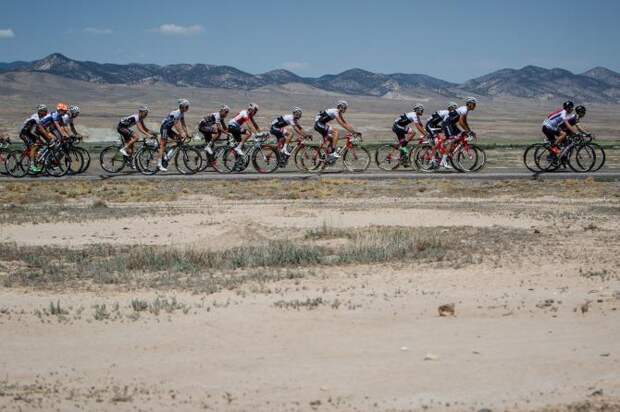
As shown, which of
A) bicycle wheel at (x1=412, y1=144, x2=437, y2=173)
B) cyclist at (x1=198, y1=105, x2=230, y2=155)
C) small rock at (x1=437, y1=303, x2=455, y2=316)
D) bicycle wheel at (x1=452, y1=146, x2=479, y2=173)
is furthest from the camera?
bicycle wheel at (x1=412, y1=144, x2=437, y2=173)

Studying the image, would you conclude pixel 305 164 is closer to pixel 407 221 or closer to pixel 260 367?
pixel 407 221

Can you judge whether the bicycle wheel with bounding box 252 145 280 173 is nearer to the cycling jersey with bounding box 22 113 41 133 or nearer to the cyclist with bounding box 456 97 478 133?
the cyclist with bounding box 456 97 478 133

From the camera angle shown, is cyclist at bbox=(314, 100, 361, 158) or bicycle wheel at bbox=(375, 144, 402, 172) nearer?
cyclist at bbox=(314, 100, 361, 158)

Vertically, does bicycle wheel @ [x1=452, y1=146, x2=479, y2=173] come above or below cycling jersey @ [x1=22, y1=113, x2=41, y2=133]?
below

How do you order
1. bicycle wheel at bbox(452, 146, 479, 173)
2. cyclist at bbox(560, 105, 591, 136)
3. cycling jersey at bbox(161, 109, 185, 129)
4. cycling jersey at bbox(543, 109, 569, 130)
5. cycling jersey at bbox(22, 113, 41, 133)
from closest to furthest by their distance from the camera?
cyclist at bbox(560, 105, 591, 136) < cycling jersey at bbox(543, 109, 569, 130) < cycling jersey at bbox(22, 113, 41, 133) < cycling jersey at bbox(161, 109, 185, 129) < bicycle wheel at bbox(452, 146, 479, 173)

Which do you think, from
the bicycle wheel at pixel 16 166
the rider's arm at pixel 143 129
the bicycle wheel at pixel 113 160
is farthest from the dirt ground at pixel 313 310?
the bicycle wheel at pixel 16 166

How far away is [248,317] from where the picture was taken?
27.6 ft

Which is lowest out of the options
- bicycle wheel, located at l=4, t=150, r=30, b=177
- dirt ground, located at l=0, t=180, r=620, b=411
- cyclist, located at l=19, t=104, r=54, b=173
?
dirt ground, located at l=0, t=180, r=620, b=411

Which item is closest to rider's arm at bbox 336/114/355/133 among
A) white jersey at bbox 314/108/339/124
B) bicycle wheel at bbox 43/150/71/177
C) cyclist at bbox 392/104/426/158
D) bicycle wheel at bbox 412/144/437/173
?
white jersey at bbox 314/108/339/124

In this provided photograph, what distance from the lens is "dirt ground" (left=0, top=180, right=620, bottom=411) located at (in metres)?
6.34

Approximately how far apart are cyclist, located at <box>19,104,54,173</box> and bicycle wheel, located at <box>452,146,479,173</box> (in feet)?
37.3

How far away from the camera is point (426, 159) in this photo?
24.5 m

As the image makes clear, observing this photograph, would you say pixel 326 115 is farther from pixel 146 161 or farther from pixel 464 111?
pixel 146 161

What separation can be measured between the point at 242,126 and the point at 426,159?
17.3 feet
